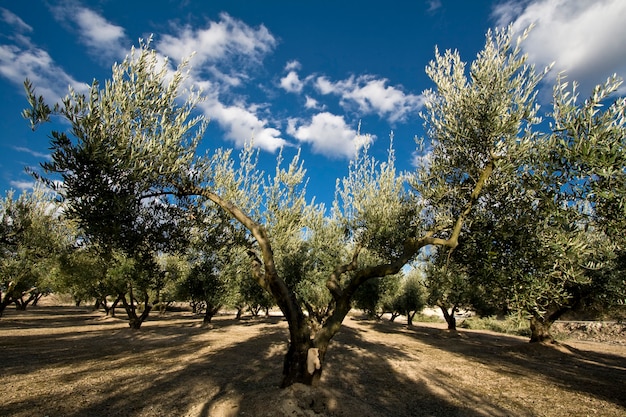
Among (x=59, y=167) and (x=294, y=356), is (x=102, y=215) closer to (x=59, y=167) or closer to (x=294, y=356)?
(x=59, y=167)

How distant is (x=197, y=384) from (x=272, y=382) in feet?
10.1

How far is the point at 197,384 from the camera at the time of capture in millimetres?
12719

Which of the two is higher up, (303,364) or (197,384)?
(303,364)

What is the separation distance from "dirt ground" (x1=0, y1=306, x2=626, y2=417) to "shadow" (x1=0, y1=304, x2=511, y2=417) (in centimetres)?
5

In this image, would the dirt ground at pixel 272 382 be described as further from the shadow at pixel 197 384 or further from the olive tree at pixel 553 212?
the olive tree at pixel 553 212

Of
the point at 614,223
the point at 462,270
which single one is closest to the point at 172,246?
the point at 462,270

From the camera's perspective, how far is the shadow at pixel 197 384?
32.1 feet

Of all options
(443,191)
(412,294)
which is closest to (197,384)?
(443,191)

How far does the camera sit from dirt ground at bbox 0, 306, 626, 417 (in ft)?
32.7

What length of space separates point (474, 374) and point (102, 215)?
20.1 meters

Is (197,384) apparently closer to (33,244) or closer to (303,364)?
(303,364)

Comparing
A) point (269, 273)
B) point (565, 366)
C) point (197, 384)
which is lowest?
point (565, 366)

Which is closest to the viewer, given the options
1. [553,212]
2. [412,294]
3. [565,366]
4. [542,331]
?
[553,212]

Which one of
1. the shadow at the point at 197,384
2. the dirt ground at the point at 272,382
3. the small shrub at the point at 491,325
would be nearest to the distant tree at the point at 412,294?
the small shrub at the point at 491,325
